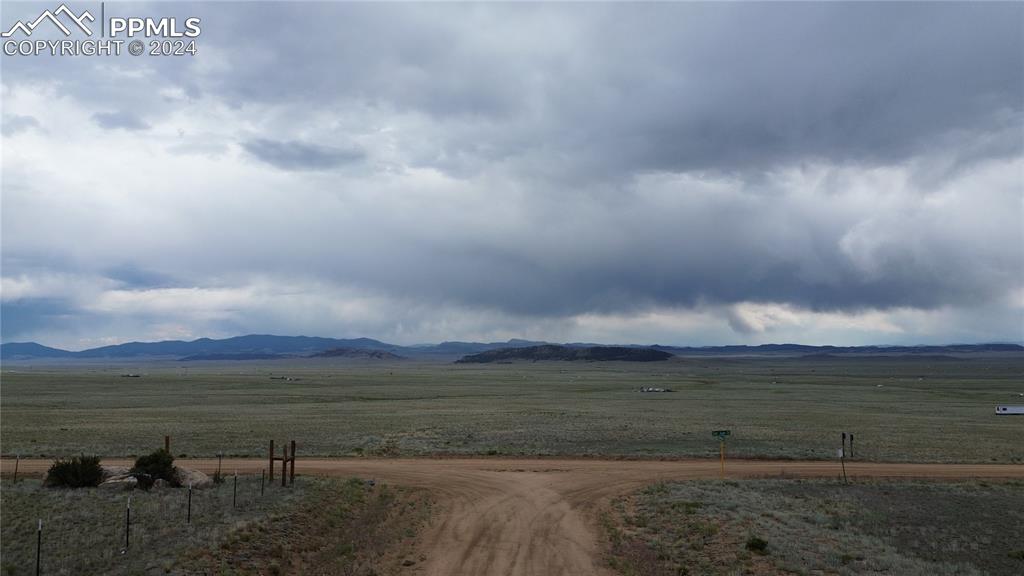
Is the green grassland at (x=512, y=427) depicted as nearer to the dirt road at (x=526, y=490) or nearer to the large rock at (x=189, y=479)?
the dirt road at (x=526, y=490)

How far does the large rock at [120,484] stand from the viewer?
67.5 ft

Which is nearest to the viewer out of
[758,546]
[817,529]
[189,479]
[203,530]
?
[203,530]

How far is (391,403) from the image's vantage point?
7444 cm

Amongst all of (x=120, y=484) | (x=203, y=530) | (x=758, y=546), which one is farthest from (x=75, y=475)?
(x=758, y=546)

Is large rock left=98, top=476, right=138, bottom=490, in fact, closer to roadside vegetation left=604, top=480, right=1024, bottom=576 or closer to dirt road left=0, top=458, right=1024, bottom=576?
dirt road left=0, top=458, right=1024, bottom=576

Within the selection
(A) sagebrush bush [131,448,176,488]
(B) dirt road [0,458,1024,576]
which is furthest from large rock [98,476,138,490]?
(B) dirt road [0,458,1024,576]

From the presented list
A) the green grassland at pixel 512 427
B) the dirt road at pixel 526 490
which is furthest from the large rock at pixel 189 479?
the green grassland at pixel 512 427

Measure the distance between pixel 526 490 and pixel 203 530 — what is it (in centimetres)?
1231

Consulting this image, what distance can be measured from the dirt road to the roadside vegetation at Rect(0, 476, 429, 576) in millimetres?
1696

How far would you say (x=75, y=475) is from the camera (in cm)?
2089

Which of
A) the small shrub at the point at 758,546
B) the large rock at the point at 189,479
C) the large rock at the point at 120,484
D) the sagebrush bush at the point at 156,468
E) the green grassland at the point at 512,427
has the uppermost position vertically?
the sagebrush bush at the point at 156,468

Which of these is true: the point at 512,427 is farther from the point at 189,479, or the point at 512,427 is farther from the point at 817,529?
the point at 817,529

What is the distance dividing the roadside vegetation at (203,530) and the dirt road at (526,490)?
5.56 ft

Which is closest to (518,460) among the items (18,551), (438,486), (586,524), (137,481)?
(438,486)
